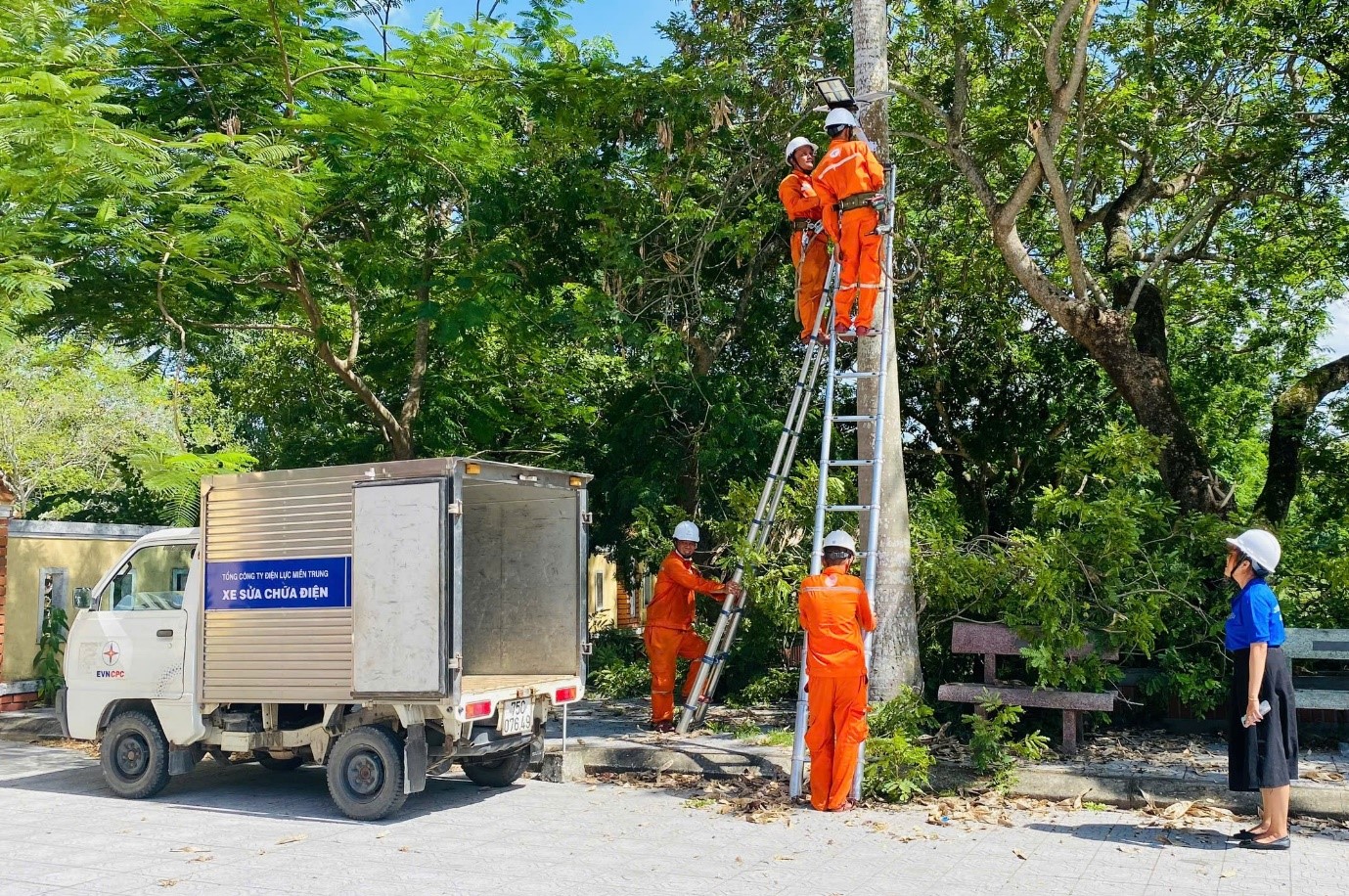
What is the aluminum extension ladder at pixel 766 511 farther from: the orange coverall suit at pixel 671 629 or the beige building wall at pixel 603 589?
the beige building wall at pixel 603 589

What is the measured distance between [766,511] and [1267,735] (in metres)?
4.64

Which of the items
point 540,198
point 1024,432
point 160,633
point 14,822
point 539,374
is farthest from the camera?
point 1024,432

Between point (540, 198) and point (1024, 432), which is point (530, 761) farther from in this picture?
point (1024, 432)

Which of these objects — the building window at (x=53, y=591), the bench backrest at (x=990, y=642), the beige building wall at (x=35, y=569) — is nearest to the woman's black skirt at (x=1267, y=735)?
the bench backrest at (x=990, y=642)

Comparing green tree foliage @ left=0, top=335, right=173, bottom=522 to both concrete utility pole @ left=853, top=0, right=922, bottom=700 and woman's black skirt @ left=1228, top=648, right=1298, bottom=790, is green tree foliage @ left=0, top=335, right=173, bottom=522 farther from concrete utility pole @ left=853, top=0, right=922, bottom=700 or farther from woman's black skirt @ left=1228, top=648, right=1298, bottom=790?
woman's black skirt @ left=1228, top=648, right=1298, bottom=790

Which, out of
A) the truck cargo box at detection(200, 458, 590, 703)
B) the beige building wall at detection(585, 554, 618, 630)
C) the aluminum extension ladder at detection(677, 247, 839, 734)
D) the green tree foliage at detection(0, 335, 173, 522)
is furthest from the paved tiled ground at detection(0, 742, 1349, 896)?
the green tree foliage at detection(0, 335, 173, 522)

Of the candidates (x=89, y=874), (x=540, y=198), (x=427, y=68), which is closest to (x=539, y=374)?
(x=540, y=198)

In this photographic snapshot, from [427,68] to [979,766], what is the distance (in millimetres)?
7837

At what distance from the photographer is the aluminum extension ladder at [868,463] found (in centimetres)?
868

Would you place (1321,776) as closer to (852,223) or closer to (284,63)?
(852,223)

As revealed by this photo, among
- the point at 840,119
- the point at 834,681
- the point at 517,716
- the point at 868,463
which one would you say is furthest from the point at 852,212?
the point at 517,716

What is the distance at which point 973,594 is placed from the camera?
10.0 meters

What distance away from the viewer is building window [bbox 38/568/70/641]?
16031mm

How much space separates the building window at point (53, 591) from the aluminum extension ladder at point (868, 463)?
1143 cm
